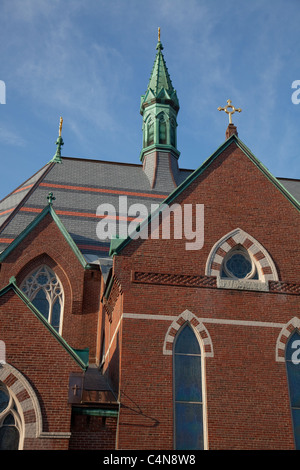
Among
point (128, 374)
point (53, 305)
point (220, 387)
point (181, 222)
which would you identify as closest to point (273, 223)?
point (181, 222)

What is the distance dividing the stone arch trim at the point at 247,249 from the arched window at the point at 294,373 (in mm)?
1983

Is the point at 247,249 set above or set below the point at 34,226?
below

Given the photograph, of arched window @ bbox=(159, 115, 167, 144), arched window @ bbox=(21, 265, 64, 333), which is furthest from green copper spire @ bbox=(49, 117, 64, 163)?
arched window @ bbox=(21, 265, 64, 333)

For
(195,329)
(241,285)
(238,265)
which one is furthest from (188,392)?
(238,265)

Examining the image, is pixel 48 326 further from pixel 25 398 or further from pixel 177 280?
pixel 177 280

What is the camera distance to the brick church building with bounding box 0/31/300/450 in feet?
49.8

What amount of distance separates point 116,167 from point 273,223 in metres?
15.3

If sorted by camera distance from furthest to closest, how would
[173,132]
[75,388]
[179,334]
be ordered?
1. [173,132]
2. [179,334]
3. [75,388]

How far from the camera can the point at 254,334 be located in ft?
55.4

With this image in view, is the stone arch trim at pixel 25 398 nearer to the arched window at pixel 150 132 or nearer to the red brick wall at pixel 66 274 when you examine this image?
the red brick wall at pixel 66 274

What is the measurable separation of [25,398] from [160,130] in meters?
23.5

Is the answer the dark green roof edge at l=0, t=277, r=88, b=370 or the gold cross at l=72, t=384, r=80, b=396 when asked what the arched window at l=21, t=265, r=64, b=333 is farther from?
the gold cross at l=72, t=384, r=80, b=396

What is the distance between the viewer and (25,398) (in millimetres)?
14883
